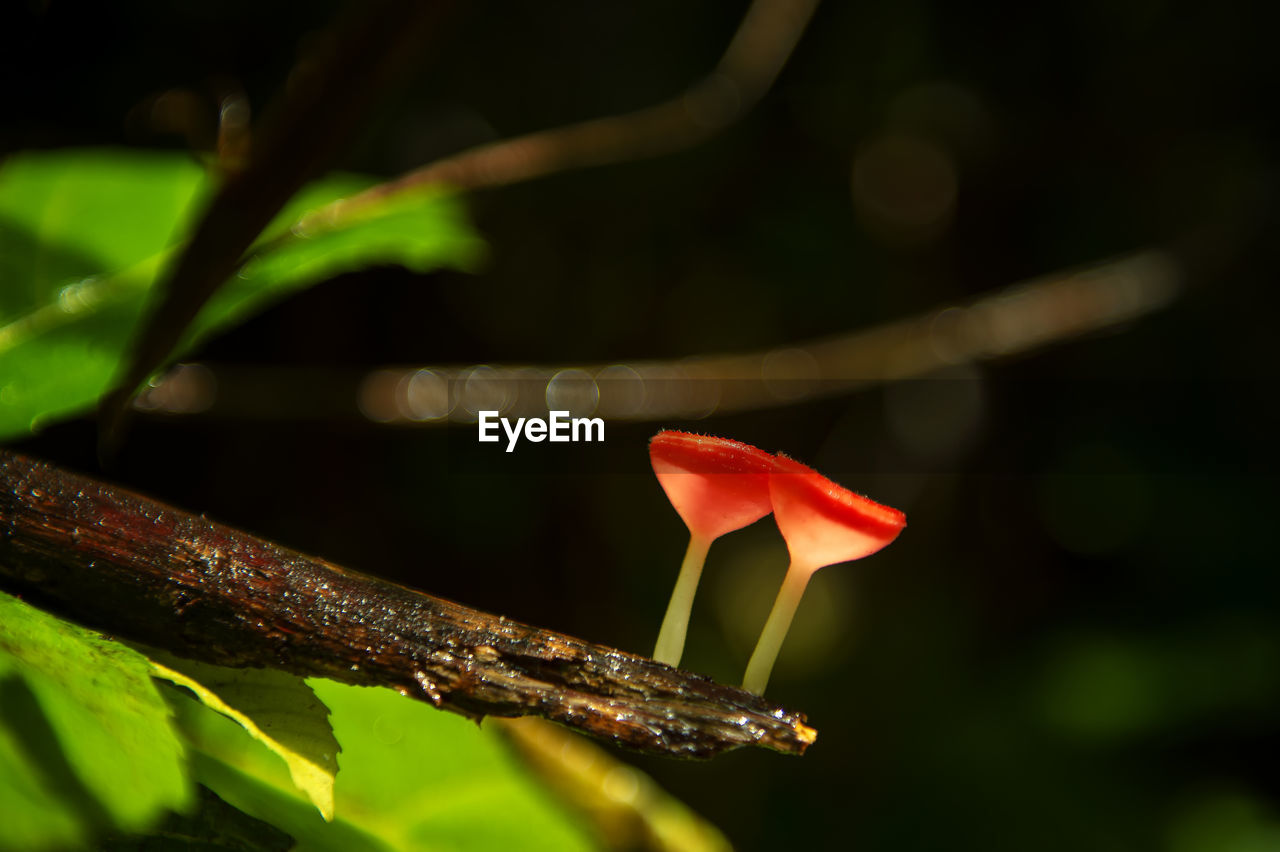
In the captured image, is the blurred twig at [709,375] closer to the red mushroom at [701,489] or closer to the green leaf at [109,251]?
the green leaf at [109,251]

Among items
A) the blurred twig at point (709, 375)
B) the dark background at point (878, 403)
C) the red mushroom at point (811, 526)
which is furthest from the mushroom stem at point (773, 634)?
the dark background at point (878, 403)

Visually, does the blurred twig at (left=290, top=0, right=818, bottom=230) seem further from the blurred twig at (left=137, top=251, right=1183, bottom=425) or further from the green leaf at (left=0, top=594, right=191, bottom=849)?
the green leaf at (left=0, top=594, right=191, bottom=849)

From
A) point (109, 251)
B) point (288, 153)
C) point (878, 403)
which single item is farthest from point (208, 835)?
point (878, 403)

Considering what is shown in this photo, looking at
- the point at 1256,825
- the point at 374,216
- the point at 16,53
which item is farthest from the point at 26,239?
the point at 1256,825

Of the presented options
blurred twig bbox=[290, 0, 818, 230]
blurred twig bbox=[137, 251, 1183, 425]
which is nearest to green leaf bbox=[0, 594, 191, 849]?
blurred twig bbox=[137, 251, 1183, 425]

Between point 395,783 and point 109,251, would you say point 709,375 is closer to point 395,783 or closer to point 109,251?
point 109,251

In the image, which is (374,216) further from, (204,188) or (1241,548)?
(1241,548)
